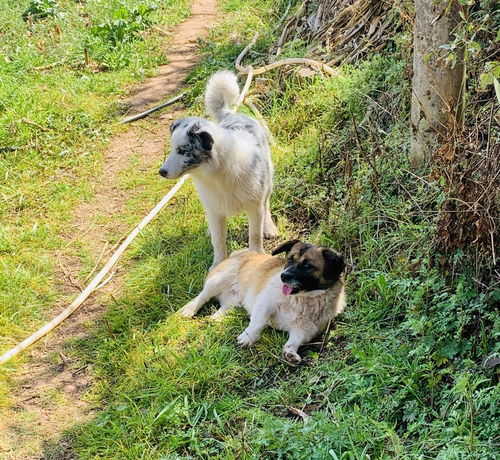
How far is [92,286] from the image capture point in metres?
5.66

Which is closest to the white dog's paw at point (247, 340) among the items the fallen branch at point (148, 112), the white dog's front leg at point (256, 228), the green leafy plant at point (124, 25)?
the white dog's front leg at point (256, 228)

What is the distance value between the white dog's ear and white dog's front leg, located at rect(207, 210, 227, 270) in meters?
0.60

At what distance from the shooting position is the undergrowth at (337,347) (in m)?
3.60

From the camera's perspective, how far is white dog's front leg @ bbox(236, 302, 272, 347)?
15.2ft

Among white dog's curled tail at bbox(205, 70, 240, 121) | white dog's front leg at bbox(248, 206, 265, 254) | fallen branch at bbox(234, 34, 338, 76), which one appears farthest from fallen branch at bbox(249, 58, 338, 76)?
white dog's front leg at bbox(248, 206, 265, 254)

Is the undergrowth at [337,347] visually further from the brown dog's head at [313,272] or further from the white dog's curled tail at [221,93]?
the white dog's curled tail at [221,93]

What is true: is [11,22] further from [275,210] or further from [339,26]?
[275,210]

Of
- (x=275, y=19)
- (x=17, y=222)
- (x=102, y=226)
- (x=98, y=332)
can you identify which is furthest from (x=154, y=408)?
(x=275, y=19)

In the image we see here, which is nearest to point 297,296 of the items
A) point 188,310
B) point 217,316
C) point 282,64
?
point 217,316

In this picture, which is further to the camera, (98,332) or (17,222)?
(17,222)

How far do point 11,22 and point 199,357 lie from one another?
28.5 feet

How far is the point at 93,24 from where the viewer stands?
11.0m

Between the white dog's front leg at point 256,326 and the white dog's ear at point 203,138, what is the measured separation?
1304 mm

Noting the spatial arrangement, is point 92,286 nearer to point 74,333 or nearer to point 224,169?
point 74,333
